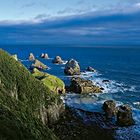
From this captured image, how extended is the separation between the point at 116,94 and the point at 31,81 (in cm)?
3557

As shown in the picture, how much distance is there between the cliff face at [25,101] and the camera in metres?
56.9

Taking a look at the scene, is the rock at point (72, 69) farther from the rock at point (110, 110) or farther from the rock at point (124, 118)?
the rock at point (124, 118)

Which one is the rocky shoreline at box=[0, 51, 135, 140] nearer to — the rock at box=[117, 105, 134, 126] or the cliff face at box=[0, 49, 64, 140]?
the rock at box=[117, 105, 134, 126]

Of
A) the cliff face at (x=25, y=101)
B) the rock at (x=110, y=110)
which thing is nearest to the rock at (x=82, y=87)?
the rock at (x=110, y=110)

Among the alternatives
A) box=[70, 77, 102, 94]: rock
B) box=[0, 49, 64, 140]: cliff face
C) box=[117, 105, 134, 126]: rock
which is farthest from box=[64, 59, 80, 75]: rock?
box=[117, 105, 134, 126]: rock

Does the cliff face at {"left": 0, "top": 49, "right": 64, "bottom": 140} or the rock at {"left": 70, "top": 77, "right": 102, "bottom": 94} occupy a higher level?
the cliff face at {"left": 0, "top": 49, "right": 64, "bottom": 140}

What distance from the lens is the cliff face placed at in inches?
2241

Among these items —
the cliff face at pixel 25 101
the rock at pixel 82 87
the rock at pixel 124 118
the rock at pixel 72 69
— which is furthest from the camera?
the rock at pixel 72 69

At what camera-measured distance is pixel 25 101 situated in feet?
250

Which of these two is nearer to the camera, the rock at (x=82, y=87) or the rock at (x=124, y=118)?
the rock at (x=124, y=118)

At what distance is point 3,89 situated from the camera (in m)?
69.4

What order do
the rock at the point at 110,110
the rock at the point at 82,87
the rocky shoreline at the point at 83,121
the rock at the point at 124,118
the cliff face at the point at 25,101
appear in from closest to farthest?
the cliff face at the point at 25,101, the rocky shoreline at the point at 83,121, the rock at the point at 124,118, the rock at the point at 110,110, the rock at the point at 82,87

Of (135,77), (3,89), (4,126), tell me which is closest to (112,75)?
(135,77)

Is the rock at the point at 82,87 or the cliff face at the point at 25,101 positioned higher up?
the cliff face at the point at 25,101
